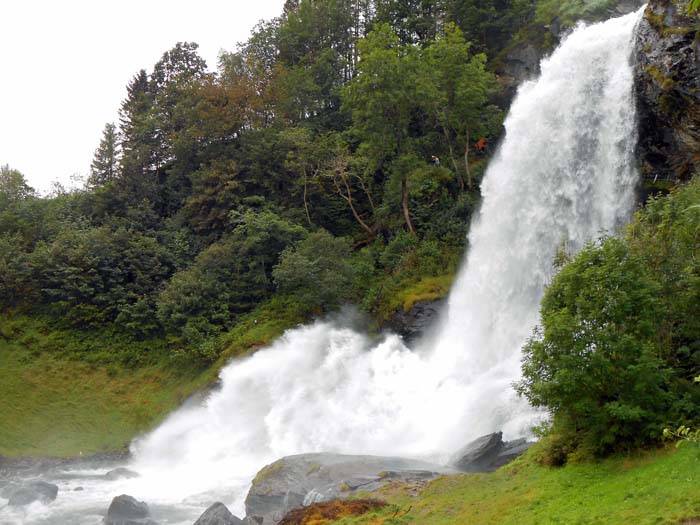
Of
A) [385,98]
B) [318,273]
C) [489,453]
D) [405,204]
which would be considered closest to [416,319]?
[318,273]

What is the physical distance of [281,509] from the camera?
17578mm

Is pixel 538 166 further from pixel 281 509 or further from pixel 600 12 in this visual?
pixel 281 509

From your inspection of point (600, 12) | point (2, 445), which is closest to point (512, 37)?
point (600, 12)

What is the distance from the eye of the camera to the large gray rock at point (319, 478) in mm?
17297

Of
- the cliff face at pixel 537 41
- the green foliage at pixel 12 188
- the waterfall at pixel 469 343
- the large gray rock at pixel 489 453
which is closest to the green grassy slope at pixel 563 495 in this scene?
the large gray rock at pixel 489 453

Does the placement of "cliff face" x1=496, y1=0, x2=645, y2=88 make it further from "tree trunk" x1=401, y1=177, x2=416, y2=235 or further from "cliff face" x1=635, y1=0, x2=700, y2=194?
"tree trunk" x1=401, y1=177, x2=416, y2=235

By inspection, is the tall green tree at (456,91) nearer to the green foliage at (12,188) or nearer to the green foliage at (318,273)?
the green foliage at (318,273)

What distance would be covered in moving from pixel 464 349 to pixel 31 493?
55.8 feet

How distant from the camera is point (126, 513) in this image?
62.8 feet

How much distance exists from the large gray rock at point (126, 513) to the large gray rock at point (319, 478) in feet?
10.6

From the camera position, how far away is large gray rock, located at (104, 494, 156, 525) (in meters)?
18.9

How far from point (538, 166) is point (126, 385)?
2249 cm

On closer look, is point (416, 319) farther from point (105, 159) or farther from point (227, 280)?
point (105, 159)

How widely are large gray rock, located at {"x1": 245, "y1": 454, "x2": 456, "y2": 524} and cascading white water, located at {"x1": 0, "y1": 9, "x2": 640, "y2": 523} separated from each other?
286 centimetres
